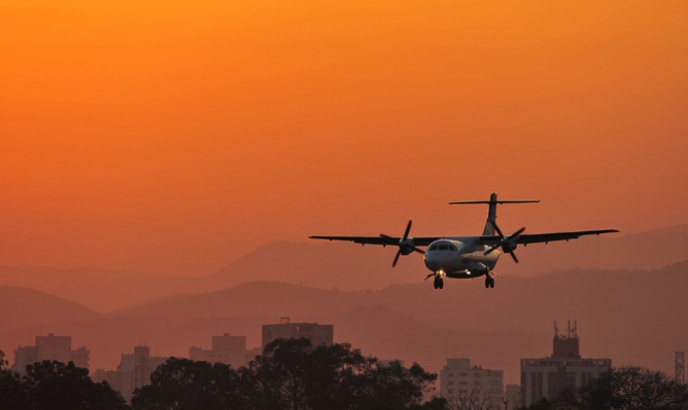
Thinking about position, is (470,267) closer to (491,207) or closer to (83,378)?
(491,207)

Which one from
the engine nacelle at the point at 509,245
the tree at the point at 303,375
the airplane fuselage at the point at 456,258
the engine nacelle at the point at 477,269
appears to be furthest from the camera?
the tree at the point at 303,375

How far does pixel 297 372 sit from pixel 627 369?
36541mm

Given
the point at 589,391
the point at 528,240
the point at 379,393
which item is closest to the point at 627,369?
the point at 589,391

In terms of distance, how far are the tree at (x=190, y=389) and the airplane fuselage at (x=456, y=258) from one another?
46.8 metres

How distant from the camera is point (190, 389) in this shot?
16338 cm

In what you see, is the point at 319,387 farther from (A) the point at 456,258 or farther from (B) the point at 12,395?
(A) the point at 456,258

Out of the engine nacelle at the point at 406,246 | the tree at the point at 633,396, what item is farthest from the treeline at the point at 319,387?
the engine nacelle at the point at 406,246

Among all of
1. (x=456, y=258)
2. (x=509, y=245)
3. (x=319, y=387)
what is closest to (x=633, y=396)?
(x=319, y=387)

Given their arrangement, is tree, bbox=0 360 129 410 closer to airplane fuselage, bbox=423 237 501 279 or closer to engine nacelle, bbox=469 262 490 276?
airplane fuselage, bbox=423 237 501 279

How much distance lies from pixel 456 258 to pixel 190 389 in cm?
6145

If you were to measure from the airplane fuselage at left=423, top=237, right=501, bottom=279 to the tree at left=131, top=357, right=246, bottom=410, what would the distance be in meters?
46.8

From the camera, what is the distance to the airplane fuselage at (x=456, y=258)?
10775cm

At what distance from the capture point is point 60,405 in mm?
126250

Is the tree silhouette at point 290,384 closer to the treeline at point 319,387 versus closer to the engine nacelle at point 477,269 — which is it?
the treeline at point 319,387
